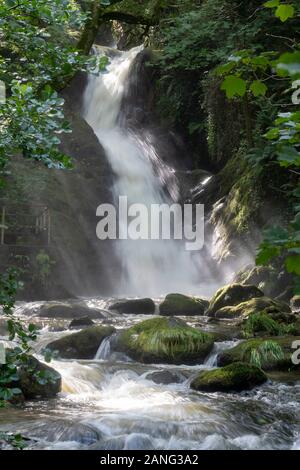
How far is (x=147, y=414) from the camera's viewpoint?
6602mm

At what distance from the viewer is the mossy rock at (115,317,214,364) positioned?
9.38 meters

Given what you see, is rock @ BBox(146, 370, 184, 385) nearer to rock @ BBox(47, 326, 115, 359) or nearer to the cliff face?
rock @ BBox(47, 326, 115, 359)

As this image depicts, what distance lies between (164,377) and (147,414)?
1.68 meters

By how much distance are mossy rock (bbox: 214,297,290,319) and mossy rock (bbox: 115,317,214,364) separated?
2942 millimetres

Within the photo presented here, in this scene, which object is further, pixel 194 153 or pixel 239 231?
pixel 194 153

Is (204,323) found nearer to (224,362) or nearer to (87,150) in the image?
(224,362)

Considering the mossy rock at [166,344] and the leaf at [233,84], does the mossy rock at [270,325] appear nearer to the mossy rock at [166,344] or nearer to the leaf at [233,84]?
the mossy rock at [166,344]

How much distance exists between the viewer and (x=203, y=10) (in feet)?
56.5

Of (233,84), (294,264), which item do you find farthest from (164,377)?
(294,264)

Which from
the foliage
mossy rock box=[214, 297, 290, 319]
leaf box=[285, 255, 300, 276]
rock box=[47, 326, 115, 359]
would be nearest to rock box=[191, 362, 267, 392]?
the foliage

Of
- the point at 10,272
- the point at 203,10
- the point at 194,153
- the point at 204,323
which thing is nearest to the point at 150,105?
the point at 194,153

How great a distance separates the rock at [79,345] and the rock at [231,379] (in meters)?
2.36

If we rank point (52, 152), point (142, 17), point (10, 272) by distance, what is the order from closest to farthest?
point (52, 152), point (10, 272), point (142, 17)
